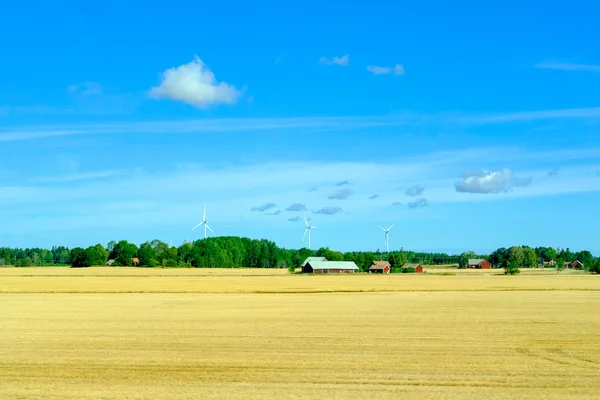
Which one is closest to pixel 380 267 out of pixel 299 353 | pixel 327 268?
pixel 327 268

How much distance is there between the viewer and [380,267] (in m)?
185

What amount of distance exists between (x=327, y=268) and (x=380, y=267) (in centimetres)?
2002

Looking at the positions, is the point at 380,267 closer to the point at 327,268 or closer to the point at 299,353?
the point at 327,268

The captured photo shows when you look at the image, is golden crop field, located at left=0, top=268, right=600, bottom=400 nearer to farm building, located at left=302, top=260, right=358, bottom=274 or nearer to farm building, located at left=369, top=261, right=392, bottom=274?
farm building, located at left=302, top=260, right=358, bottom=274

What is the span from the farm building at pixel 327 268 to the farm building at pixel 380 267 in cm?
832

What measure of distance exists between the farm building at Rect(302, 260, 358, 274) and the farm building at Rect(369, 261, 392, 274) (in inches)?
328

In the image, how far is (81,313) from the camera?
152 feet

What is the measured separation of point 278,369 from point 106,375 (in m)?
5.61

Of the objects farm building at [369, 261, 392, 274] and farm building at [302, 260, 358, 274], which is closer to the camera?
farm building at [302, 260, 358, 274]

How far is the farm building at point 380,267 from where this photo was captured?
7200 inches

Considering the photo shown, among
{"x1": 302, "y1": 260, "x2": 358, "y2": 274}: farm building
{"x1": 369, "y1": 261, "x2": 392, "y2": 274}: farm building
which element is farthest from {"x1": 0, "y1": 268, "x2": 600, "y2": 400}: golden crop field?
{"x1": 369, "y1": 261, "x2": 392, "y2": 274}: farm building

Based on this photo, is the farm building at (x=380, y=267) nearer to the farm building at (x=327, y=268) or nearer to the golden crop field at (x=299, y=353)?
the farm building at (x=327, y=268)

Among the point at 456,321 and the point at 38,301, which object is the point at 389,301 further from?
the point at 38,301

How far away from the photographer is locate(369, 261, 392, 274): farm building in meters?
183
